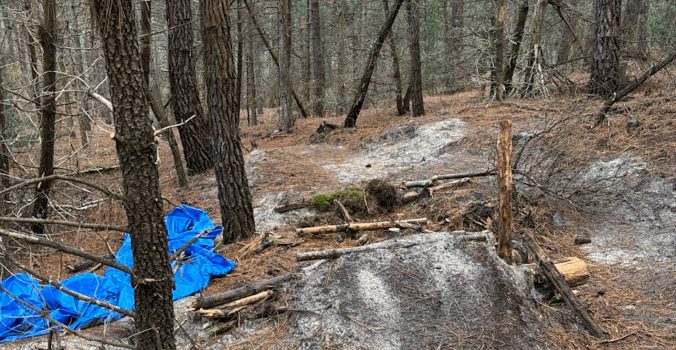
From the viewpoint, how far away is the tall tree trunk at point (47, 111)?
545 cm

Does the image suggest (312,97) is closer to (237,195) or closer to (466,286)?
(237,195)

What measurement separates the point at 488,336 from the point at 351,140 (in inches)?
307

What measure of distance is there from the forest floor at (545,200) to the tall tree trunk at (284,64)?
334cm

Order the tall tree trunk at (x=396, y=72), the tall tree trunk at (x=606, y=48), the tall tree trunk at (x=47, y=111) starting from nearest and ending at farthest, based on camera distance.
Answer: the tall tree trunk at (x=47, y=111) < the tall tree trunk at (x=606, y=48) < the tall tree trunk at (x=396, y=72)

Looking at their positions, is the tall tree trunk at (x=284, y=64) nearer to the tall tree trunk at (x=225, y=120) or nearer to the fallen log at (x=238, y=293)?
the tall tree trunk at (x=225, y=120)

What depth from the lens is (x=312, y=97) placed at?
17.1 meters

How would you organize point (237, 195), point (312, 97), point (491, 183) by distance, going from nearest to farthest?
1. point (237, 195)
2. point (491, 183)
3. point (312, 97)

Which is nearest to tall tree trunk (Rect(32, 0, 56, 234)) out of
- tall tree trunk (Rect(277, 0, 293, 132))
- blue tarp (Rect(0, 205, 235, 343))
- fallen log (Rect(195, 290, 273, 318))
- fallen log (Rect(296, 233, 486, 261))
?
blue tarp (Rect(0, 205, 235, 343))

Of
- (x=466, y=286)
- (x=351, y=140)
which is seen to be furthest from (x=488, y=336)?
(x=351, y=140)

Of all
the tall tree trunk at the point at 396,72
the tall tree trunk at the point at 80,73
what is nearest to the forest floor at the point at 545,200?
the tall tree trunk at the point at 80,73

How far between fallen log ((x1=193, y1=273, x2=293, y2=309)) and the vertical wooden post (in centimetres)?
196

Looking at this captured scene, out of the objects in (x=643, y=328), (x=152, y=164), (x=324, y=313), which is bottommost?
(x=643, y=328)

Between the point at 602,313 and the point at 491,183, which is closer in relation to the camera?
the point at 602,313

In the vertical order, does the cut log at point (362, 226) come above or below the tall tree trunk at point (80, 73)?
below
